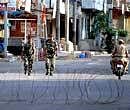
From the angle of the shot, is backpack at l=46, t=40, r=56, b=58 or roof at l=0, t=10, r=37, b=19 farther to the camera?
roof at l=0, t=10, r=37, b=19

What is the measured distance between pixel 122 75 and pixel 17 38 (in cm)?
2649

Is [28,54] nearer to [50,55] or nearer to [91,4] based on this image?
[50,55]

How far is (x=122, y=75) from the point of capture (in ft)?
86.8

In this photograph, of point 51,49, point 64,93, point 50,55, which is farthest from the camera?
point 50,55

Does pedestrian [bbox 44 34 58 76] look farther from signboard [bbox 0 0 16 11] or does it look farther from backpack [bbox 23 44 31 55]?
signboard [bbox 0 0 16 11]

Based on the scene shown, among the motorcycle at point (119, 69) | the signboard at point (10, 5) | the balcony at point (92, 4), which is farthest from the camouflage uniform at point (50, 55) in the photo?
the balcony at point (92, 4)

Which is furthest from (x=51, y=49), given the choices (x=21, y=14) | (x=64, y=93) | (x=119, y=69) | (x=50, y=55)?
(x=21, y=14)

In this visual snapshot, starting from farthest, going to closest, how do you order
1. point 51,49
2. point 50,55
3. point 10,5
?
point 10,5
point 50,55
point 51,49

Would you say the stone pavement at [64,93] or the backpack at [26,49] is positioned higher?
the backpack at [26,49]

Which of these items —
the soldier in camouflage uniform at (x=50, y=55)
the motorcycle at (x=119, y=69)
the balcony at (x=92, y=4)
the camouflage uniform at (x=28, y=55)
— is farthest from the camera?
the balcony at (x=92, y=4)

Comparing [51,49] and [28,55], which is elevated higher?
[51,49]

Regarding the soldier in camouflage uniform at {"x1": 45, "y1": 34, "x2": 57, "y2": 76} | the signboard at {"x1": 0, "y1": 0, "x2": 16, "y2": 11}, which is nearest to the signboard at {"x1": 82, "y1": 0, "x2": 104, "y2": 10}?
the signboard at {"x1": 0, "y1": 0, "x2": 16, "y2": 11}

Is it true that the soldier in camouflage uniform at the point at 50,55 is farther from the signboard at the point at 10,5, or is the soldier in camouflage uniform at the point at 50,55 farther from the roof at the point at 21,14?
the roof at the point at 21,14

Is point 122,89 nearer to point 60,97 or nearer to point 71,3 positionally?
point 60,97
